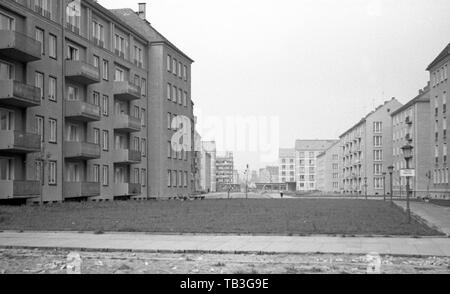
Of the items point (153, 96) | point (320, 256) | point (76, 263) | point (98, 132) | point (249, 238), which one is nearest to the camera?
point (76, 263)

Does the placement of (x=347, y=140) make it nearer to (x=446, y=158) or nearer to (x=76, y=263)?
(x=446, y=158)

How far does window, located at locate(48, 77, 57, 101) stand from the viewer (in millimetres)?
41234

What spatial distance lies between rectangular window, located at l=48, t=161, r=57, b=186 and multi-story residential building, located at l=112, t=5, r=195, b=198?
21713mm

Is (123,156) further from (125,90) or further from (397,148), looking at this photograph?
(397,148)

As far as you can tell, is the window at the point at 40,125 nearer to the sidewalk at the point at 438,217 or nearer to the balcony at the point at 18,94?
the balcony at the point at 18,94

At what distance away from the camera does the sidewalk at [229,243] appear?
14914 mm

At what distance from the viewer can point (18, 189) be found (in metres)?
35.2

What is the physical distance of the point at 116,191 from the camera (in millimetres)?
52969

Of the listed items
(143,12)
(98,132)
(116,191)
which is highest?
(143,12)

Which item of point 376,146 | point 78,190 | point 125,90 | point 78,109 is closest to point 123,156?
point 125,90

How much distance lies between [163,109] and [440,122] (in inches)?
1366

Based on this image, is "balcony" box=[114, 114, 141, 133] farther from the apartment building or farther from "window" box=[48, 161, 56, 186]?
the apartment building
